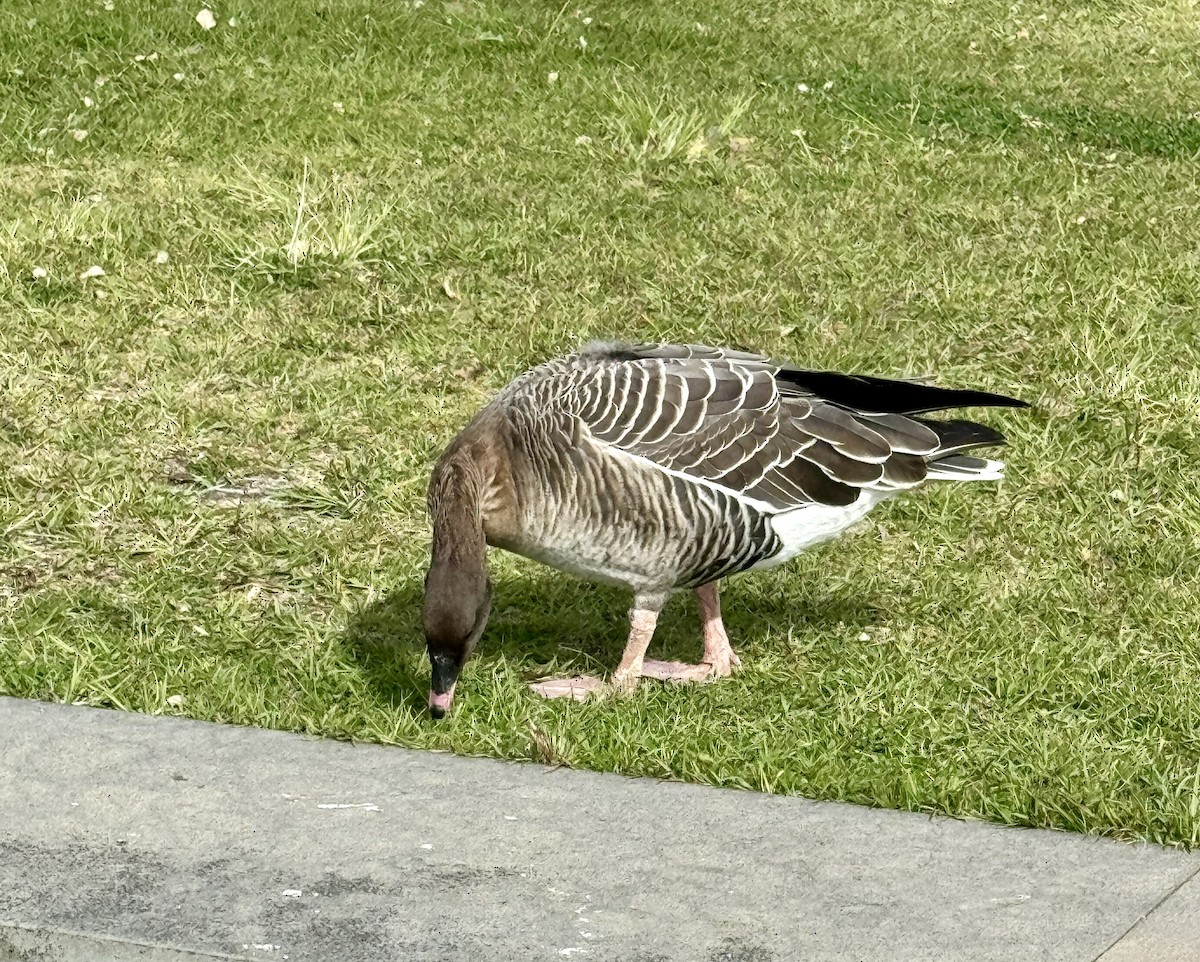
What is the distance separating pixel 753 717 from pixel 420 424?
2.40 metres

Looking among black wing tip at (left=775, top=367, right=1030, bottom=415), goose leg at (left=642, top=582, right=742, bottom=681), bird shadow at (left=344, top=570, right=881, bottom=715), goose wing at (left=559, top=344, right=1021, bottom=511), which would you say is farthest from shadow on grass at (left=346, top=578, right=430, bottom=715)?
black wing tip at (left=775, top=367, right=1030, bottom=415)

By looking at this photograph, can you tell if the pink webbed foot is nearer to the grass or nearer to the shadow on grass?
the grass

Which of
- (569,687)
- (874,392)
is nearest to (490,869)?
(569,687)

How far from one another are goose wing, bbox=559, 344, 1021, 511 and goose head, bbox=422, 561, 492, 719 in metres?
0.59

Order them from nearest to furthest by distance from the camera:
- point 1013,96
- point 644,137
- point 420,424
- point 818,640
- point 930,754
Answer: point 930,754, point 818,640, point 420,424, point 644,137, point 1013,96

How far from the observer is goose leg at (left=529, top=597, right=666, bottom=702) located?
493cm

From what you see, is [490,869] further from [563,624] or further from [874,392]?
[874,392]

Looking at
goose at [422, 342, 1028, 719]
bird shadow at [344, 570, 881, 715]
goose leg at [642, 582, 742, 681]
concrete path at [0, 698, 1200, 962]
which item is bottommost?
bird shadow at [344, 570, 881, 715]

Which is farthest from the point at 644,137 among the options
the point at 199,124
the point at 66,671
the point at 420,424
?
the point at 66,671

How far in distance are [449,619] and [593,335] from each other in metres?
3.42

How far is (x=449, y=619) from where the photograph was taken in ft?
14.1

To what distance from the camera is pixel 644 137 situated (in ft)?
31.5

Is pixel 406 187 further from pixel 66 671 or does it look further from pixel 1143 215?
pixel 66 671

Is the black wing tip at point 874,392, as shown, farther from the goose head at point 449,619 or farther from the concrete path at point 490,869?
the concrete path at point 490,869
